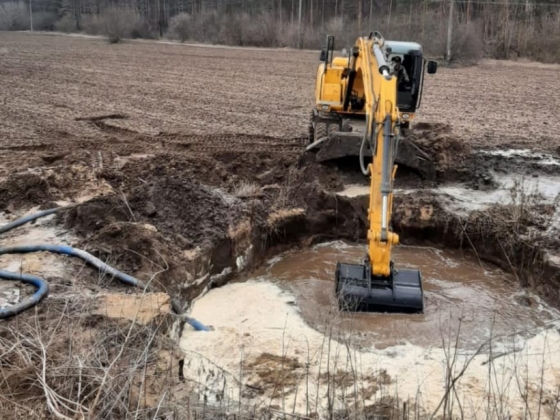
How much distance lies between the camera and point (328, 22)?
129ft

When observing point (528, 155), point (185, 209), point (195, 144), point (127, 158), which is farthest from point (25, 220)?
point (528, 155)

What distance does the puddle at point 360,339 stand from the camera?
16.2 ft

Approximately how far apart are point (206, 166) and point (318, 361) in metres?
4.99

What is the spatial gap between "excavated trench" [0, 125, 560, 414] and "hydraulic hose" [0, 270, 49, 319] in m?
0.23

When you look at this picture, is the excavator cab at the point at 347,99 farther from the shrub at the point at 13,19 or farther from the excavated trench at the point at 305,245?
the shrub at the point at 13,19

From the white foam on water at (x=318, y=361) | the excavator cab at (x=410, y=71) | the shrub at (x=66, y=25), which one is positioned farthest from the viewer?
the shrub at (x=66, y=25)

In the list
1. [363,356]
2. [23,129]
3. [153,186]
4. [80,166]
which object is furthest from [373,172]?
[23,129]

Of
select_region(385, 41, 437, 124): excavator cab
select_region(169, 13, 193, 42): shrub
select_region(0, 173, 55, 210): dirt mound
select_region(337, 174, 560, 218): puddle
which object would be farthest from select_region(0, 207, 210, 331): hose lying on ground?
select_region(169, 13, 193, 42): shrub

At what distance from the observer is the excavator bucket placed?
6.12 metres

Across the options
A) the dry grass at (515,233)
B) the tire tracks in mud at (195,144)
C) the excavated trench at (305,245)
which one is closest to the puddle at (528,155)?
the excavated trench at (305,245)

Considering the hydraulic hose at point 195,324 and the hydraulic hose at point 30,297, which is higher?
the hydraulic hose at point 30,297

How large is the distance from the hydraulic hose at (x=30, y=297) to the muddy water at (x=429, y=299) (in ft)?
8.07

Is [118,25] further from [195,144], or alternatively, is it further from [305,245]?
[305,245]

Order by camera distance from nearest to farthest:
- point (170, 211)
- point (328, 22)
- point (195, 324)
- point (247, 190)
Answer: point (195, 324) → point (170, 211) → point (247, 190) → point (328, 22)
